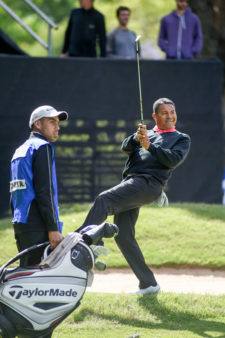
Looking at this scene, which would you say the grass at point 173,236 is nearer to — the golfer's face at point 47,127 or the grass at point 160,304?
the grass at point 160,304

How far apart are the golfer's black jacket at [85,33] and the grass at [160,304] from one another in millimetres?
3591

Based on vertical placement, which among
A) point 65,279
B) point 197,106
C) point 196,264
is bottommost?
point 196,264

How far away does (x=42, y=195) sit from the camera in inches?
229

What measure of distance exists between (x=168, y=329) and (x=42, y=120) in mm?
2229

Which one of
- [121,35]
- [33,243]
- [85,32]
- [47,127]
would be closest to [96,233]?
[33,243]

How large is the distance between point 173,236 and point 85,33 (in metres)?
4.13

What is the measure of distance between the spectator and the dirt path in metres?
4.73

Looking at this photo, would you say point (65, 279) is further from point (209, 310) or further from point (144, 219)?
point (144, 219)

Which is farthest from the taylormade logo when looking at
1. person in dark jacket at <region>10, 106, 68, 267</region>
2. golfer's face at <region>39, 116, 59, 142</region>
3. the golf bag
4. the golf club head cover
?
golfer's face at <region>39, 116, 59, 142</region>

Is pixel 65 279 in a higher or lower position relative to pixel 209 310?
higher

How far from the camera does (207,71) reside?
42.5 ft

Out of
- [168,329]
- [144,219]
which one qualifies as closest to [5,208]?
[144,219]

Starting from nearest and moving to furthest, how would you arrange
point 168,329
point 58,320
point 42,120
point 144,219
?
1. point 58,320
2. point 42,120
3. point 168,329
4. point 144,219

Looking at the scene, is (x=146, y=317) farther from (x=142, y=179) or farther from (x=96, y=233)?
(x=96, y=233)
